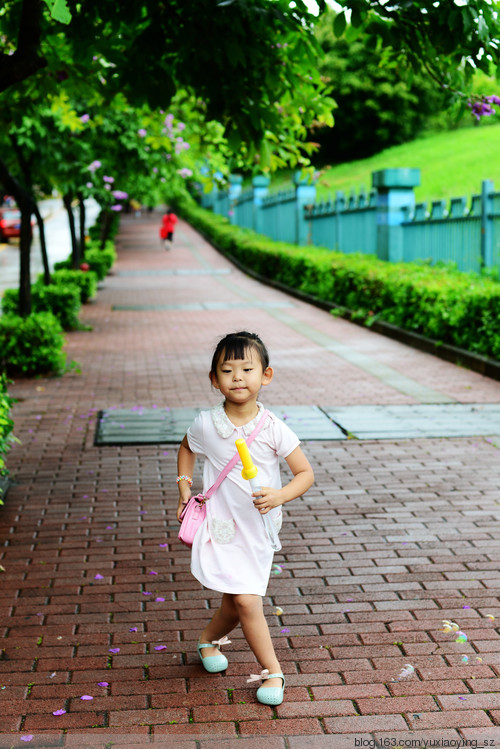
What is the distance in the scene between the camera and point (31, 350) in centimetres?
1080

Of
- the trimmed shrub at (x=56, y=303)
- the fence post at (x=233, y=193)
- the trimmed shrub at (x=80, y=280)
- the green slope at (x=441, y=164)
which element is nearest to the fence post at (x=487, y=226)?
the trimmed shrub at (x=56, y=303)

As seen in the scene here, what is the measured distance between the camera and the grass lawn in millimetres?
31172

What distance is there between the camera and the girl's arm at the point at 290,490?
316cm

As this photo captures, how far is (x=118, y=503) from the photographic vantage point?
5871 millimetres

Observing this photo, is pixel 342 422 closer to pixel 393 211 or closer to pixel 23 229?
pixel 23 229

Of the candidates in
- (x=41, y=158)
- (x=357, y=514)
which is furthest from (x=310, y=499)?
(x=41, y=158)

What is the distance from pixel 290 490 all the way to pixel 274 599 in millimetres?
1247

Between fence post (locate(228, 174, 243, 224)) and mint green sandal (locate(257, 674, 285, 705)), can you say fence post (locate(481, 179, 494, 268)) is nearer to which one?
mint green sandal (locate(257, 674, 285, 705))

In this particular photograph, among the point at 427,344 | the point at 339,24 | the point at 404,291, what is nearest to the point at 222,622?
the point at 339,24

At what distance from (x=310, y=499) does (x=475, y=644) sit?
88.5 inches

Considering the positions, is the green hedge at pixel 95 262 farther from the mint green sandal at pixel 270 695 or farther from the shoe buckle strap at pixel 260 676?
the mint green sandal at pixel 270 695

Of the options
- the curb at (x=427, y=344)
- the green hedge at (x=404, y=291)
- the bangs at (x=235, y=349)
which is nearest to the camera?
the bangs at (x=235, y=349)

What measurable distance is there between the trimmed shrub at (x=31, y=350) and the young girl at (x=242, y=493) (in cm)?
765

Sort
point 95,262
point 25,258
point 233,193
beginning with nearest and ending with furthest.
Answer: point 25,258, point 95,262, point 233,193
